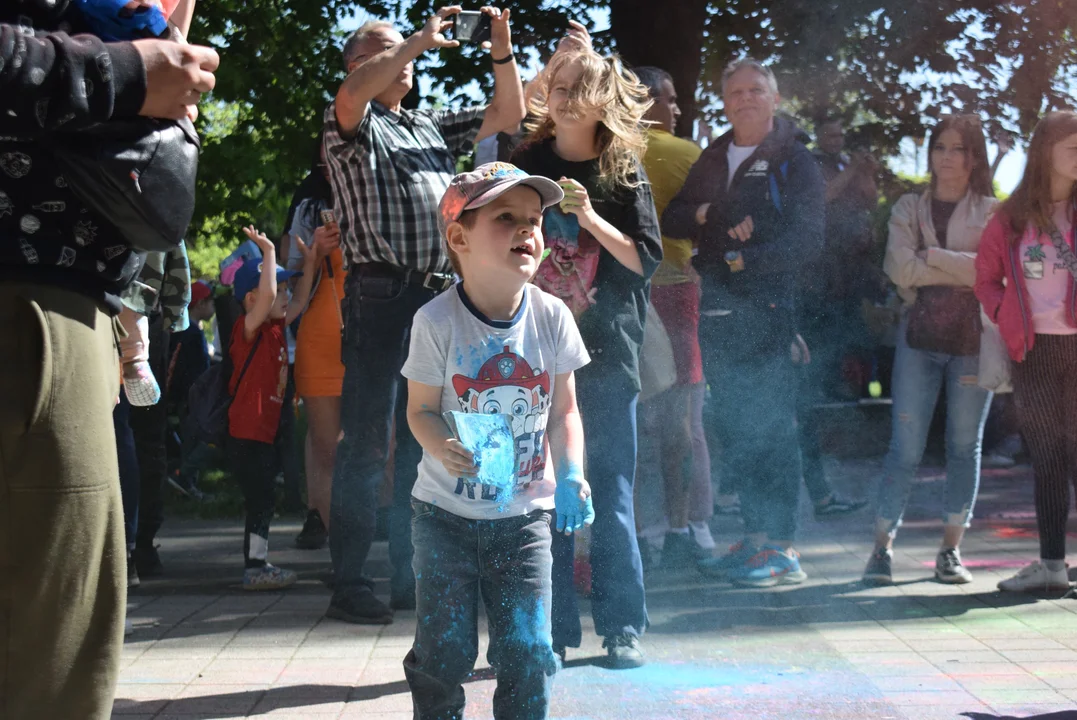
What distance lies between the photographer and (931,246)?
5434mm

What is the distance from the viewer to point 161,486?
218 inches

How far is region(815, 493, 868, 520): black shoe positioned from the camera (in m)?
6.97

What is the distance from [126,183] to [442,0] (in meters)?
7.52

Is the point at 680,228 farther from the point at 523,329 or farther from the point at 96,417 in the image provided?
the point at 96,417

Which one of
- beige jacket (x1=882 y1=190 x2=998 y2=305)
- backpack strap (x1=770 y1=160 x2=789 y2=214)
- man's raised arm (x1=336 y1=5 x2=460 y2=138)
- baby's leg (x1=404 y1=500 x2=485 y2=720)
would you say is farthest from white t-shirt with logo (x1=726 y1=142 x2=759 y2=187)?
baby's leg (x1=404 y1=500 x2=485 y2=720)

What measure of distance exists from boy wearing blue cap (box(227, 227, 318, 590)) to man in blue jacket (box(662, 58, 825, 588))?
1863 millimetres

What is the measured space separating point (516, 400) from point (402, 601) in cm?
194

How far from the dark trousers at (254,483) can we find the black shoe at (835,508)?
3.29 m

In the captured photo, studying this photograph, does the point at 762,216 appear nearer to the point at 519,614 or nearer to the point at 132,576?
the point at 519,614

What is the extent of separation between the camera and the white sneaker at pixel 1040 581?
498 centimetres

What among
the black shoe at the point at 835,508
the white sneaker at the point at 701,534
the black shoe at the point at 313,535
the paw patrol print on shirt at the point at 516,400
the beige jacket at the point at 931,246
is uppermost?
the beige jacket at the point at 931,246

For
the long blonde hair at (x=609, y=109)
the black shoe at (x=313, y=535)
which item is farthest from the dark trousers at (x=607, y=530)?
the black shoe at (x=313, y=535)

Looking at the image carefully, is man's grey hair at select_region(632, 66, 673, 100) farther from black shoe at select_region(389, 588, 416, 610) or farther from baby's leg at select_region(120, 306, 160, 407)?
baby's leg at select_region(120, 306, 160, 407)

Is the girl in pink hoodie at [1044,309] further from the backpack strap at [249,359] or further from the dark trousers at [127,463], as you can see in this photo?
the dark trousers at [127,463]
